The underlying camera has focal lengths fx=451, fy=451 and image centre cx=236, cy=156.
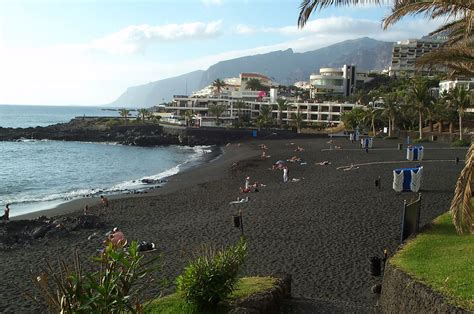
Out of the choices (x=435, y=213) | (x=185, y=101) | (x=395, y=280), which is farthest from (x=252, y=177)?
(x=185, y=101)

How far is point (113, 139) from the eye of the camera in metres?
82.4

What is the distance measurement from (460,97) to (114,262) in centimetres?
4908

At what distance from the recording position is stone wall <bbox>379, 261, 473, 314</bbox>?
635cm

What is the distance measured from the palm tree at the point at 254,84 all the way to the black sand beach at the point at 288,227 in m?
99.6

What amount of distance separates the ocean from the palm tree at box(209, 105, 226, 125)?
82.3ft

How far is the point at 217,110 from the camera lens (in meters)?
90.2

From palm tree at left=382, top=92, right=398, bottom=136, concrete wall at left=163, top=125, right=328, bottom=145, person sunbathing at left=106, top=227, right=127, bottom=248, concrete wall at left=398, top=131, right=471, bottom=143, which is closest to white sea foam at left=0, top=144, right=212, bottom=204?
person sunbathing at left=106, top=227, right=127, bottom=248

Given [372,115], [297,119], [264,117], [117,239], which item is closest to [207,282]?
[117,239]

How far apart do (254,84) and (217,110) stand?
41244 mm

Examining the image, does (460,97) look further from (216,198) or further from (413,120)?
(216,198)

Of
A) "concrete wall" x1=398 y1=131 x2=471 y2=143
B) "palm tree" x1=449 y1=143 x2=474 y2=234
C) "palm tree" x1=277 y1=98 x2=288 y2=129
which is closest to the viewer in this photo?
"palm tree" x1=449 y1=143 x2=474 y2=234

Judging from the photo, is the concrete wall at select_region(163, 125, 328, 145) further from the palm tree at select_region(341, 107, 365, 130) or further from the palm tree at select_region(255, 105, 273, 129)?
the palm tree at select_region(255, 105, 273, 129)

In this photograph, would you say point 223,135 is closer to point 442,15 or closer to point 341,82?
point 341,82

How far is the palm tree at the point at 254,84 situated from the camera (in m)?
128
